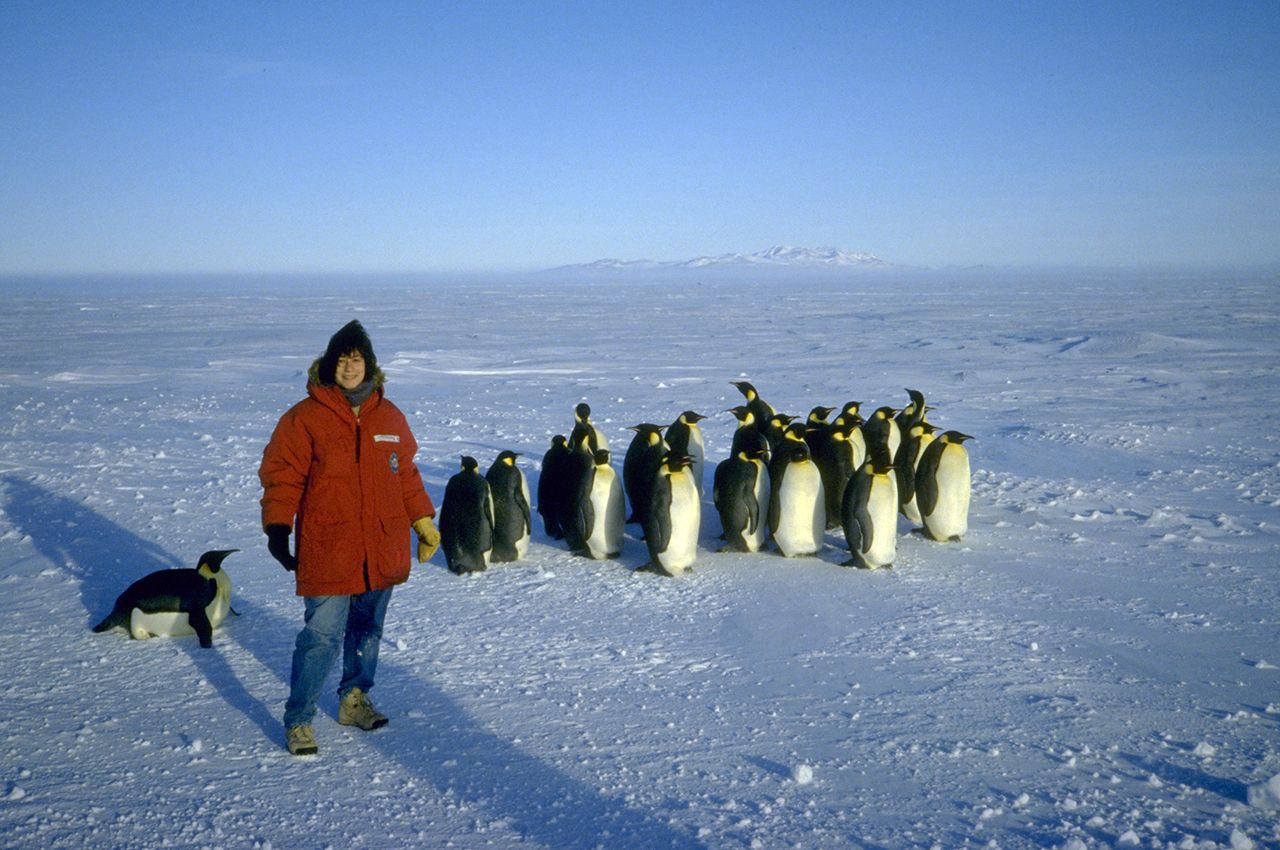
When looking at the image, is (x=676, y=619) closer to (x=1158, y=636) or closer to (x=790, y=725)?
(x=790, y=725)

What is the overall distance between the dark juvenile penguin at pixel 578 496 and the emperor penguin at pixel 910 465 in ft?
7.12

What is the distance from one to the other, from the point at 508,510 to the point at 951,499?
2733 millimetres

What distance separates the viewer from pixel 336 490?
9.45 ft

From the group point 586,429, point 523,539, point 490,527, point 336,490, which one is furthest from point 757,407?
point 336,490

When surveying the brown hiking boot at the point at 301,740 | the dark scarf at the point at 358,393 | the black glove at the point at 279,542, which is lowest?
the brown hiking boot at the point at 301,740

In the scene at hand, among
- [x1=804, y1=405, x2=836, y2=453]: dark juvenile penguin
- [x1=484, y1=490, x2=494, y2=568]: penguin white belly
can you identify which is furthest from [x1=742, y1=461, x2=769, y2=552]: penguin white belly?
[x1=484, y1=490, x2=494, y2=568]: penguin white belly

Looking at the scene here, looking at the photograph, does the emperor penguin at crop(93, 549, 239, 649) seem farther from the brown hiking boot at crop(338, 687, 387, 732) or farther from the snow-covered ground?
the brown hiking boot at crop(338, 687, 387, 732)

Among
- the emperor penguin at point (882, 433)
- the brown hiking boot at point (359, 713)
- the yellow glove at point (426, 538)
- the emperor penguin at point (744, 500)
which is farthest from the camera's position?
the emperor penguin at point (882, 433)

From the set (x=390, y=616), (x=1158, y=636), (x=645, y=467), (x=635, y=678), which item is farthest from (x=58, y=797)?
(x=1158, y=636)

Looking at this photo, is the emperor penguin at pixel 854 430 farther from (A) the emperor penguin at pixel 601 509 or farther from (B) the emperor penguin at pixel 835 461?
(A) the emperor penguin at pixel 601 509

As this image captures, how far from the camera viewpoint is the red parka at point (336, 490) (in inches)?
112

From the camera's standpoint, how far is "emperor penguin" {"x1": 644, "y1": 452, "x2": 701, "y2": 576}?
15.9 ft

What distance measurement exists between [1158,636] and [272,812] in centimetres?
369

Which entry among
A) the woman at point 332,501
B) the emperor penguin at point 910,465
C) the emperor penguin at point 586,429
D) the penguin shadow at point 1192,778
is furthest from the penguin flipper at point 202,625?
the emperor penguin at point 910,465
